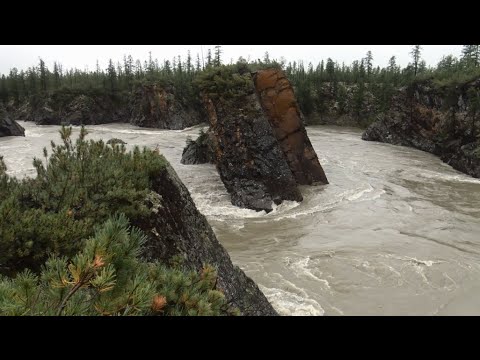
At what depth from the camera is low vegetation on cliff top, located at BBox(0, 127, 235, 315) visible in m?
2.37

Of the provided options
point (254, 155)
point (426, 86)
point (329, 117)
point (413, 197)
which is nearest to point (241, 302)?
point (254, 155)

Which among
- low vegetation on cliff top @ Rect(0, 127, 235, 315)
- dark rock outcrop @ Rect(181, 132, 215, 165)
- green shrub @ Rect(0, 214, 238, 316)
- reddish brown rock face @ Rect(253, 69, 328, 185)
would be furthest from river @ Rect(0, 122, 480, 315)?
green shrub @ Rect(0, 214, 238, 316)

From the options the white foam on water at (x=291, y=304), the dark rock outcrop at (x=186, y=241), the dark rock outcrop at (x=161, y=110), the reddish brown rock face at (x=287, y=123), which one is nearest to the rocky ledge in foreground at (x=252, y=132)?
the reddish brown rock face at (x=287, y=123)

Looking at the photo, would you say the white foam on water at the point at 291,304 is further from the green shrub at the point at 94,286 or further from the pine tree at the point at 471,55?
the pine tree at the point at 471,55

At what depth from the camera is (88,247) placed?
226 centimetres

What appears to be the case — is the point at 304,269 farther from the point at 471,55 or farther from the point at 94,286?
the point at 471,55

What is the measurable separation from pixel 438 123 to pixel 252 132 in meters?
21.6

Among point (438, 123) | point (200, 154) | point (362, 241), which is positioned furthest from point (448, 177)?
point (200, 154)

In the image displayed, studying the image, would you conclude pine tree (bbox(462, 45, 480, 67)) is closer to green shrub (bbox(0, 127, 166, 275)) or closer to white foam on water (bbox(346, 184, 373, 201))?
white foam on water (bbox(346, 184, 373, 201))

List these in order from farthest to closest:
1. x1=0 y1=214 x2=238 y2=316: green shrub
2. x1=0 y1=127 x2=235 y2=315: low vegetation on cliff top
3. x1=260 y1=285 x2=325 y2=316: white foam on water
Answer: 1. x1=260 y1=285 x2=325 y2=316: white foam on water
2. x1=0 y1=127 x2=235 y2=315: low vegetation on cliff top
3. x1=0 y1=214 x2=238 y2=316: green shrub

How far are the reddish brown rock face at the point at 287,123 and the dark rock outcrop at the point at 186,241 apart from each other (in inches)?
558

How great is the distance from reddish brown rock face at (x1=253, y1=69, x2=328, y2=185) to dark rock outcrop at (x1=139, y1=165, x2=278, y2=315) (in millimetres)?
14183
